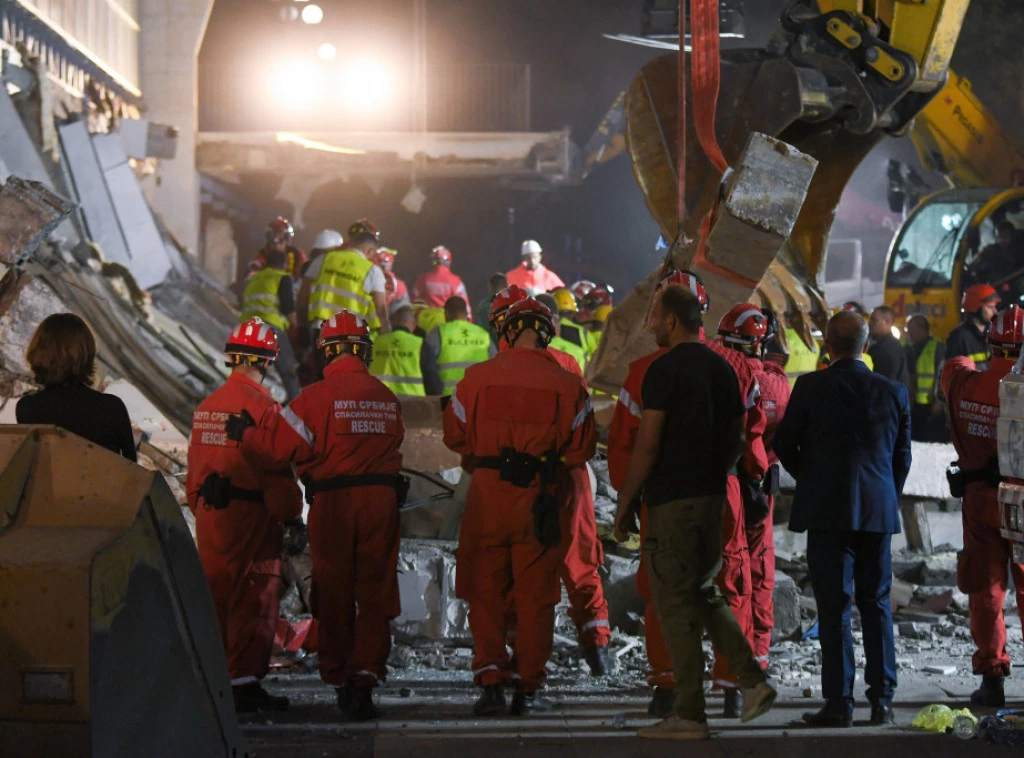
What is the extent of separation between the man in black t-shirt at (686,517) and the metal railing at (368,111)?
2166 cm

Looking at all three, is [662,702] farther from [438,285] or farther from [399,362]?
[438,285]

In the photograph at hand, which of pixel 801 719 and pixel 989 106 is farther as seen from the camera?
pixel 989 106

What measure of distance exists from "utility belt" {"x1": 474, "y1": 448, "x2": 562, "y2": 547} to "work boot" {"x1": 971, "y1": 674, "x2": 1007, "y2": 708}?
221 centimetres

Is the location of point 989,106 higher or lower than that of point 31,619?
higher

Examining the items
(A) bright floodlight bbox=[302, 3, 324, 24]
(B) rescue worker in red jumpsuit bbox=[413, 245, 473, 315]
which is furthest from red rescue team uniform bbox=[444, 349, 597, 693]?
(A) bright floodlight bbox=[302, 3, 324, 24]

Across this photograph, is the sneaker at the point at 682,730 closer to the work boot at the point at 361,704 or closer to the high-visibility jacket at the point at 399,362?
the work boot at the point at 361,704

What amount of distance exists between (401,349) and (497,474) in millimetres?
4783

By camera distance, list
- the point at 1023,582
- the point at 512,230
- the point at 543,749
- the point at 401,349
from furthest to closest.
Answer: the point at 512,230, the point at 401,349, the point at 1023,582, the point at 543,749

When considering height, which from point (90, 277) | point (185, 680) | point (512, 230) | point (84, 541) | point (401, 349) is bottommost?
point (185, 680)

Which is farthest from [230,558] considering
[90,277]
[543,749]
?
Result: [90,277]

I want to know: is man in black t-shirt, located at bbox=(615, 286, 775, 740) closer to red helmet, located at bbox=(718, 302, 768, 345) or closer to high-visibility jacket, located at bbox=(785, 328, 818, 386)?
red helmet, located at bbox=(718, 302, 768, 345)

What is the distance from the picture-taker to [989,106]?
66.1 ft

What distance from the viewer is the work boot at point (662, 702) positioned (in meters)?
6.17

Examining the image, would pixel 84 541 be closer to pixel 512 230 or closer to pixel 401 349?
pixel 401 349
